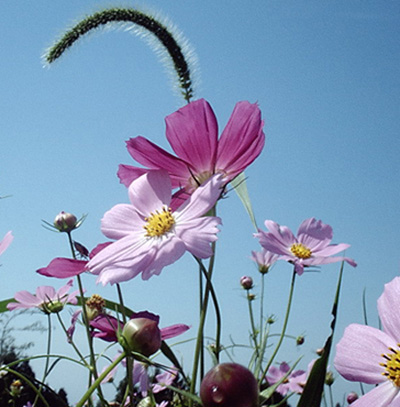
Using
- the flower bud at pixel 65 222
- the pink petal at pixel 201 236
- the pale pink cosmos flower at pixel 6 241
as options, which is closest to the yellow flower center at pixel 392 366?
the pink petal at pixel 201 236

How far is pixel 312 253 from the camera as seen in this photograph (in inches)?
25.4

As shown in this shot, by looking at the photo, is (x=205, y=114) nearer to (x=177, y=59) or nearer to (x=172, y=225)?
(x=172, y=225)

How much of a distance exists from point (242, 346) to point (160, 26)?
0.80 meters

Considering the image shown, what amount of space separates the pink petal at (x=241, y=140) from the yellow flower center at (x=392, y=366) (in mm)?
136

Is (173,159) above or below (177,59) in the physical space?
below

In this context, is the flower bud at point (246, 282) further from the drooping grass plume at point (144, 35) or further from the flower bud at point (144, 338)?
the flower bud at point (144, 338)

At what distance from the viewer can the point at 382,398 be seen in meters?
0.33

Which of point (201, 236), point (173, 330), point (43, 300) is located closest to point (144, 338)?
point (201, 236)

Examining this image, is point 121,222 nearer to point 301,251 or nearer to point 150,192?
point 150,192

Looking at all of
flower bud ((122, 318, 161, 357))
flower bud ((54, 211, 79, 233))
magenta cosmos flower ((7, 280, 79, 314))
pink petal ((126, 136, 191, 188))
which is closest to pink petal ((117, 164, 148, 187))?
pink petal ((126, 136, 191, 188))

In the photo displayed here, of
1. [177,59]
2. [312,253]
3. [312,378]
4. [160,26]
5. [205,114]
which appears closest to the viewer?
[312,378]

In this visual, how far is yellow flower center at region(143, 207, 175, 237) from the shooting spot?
1.19 feet

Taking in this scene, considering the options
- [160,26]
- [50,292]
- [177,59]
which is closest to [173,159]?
[50,292]

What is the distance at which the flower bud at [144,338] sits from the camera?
0.93 feet
